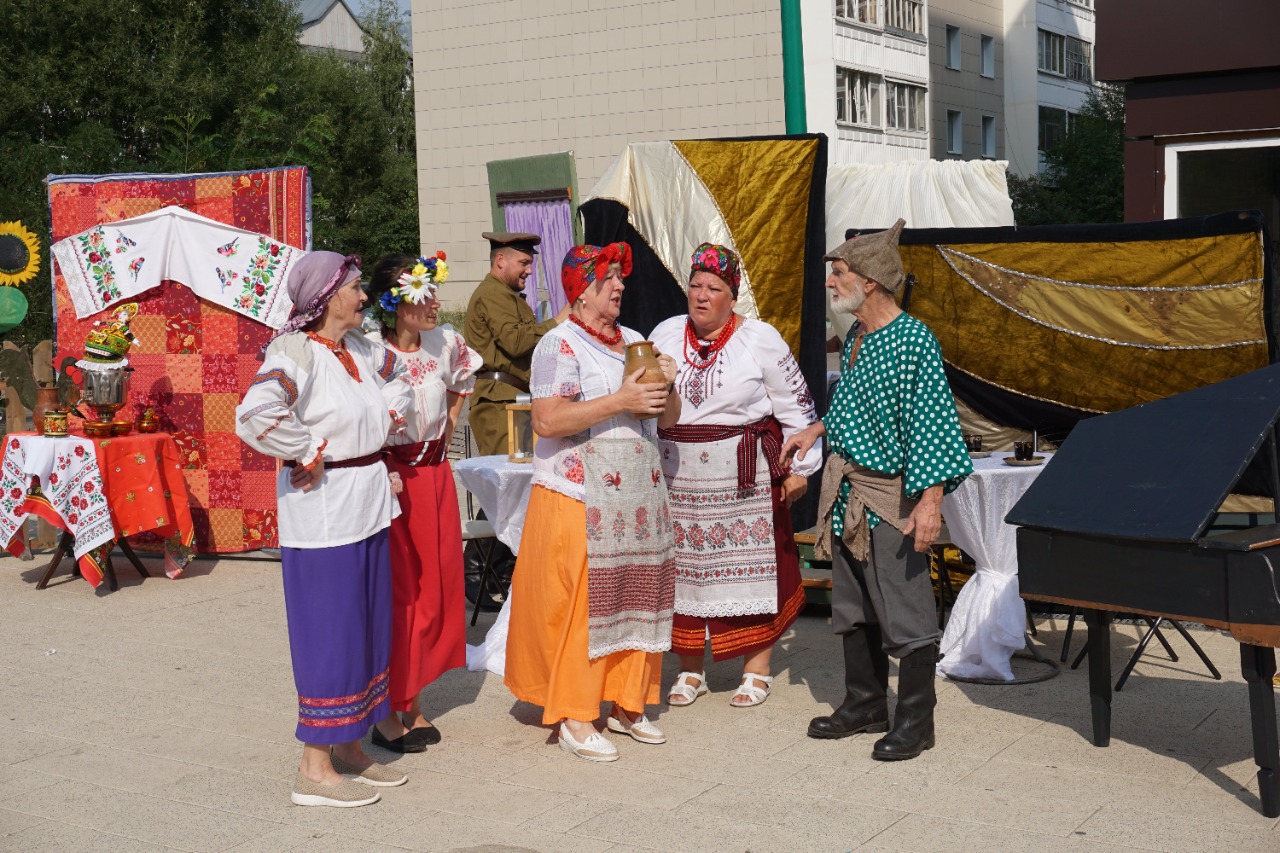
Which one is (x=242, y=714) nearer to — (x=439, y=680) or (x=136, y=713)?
(x=136, y=713)

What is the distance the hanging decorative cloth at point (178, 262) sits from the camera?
29.4 feet

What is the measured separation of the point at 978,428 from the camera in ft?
23.6

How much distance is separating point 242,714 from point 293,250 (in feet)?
12.9

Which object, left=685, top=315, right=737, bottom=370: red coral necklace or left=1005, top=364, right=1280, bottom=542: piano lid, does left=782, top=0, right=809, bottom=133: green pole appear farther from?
left=1005, top=364, right=1280, bottom=542: piano lid

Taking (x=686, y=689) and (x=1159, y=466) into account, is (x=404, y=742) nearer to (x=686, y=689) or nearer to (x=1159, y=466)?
(x=686, y=689)

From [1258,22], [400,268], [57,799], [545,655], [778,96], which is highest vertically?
[778,96]

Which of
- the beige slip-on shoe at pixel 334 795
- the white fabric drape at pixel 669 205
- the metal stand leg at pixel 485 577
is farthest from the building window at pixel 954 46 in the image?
the beige slip-on shoe at pixel 334 795

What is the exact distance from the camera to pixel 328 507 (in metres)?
4.55

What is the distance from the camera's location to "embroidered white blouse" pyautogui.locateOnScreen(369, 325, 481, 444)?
5230mm

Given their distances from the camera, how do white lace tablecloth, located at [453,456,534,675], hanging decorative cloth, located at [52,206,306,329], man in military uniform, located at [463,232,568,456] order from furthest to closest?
hanging decorative cloth, located at [52,206,306,329] → man in military uniform, located at [463,232,568,456] → white lace tablecloth, located at [453,456,534,675]

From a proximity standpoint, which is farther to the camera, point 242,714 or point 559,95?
point 559,95

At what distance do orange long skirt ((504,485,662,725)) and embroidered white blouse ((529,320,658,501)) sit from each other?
9cm

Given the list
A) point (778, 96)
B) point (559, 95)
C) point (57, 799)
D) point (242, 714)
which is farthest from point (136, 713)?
point (559, 95)

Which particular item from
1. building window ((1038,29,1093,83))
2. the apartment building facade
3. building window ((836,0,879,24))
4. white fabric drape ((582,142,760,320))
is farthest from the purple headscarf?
building window ((1038,29,1093,83))
